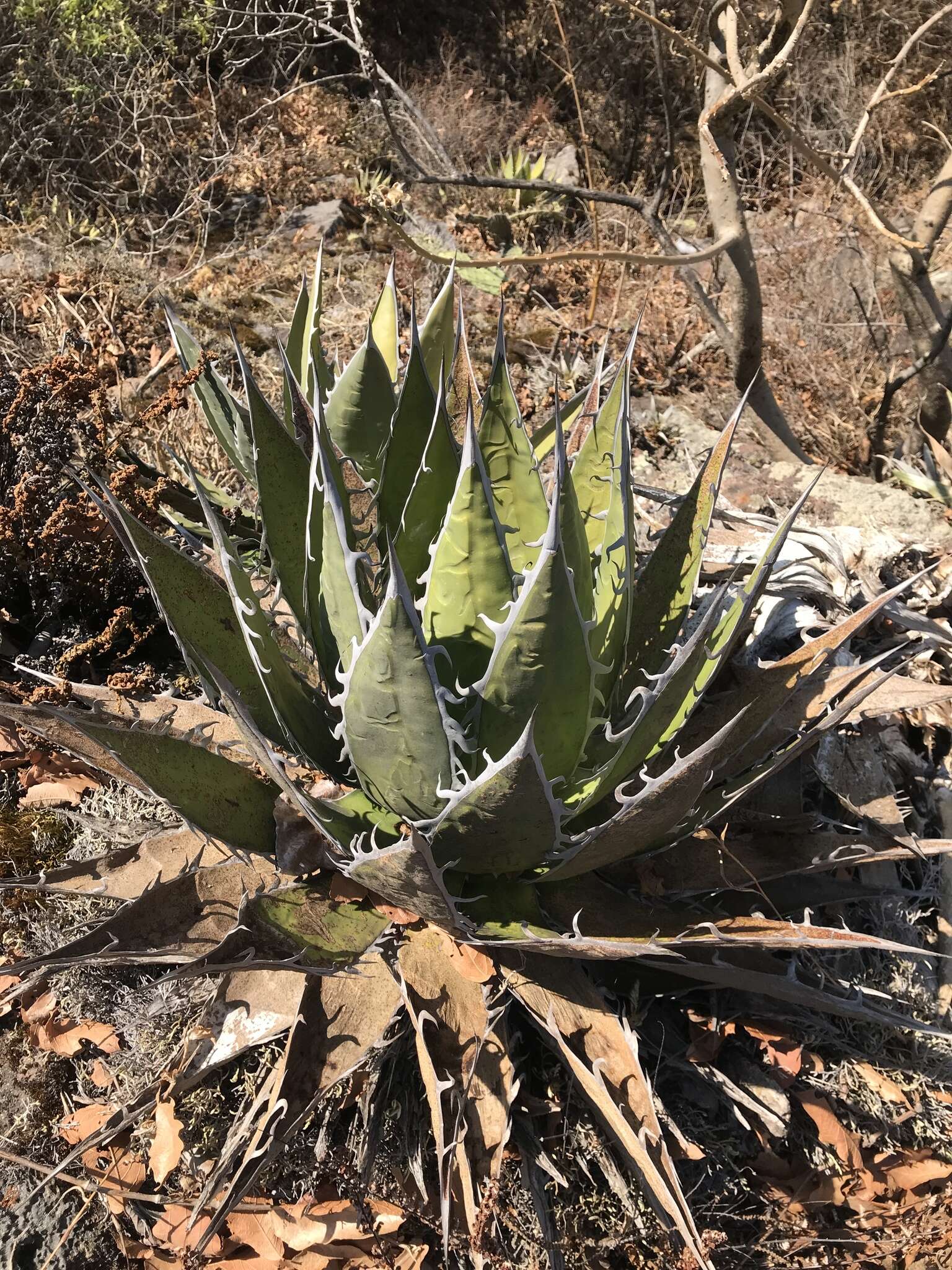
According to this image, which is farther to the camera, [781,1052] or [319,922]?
[781,1052]

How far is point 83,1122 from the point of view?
1657mm

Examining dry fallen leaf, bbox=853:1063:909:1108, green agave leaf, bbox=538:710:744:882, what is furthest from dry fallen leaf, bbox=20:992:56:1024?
dry fallen leaf, bbox=853:1063:909:1108

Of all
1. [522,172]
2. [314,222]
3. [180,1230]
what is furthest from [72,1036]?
[522,172]

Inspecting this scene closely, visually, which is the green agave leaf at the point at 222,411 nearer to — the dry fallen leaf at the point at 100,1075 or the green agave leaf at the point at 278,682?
the green agave leaf at the point at 278,682

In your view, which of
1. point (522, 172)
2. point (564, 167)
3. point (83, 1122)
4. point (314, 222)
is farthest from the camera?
point (564, 167)

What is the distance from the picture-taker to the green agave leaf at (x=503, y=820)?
1062 millimetres

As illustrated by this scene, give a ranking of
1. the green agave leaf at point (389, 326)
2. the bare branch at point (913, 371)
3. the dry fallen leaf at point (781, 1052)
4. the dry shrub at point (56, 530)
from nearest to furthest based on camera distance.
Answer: the dry fallen leaf at point (781, 1052) < the green agave leaf at point (389, 326) < the dry shrub at point (56, 530) < the bare branch at point (913, 371)

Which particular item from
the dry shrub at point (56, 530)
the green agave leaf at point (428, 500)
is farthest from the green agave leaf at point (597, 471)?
the dry shrub at point (56, 530)

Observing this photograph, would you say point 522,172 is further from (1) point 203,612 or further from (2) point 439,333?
(1) point 203,612

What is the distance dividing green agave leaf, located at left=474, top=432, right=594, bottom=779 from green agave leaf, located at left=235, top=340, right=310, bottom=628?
0.44 meters

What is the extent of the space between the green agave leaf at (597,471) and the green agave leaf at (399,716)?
0.55 meters

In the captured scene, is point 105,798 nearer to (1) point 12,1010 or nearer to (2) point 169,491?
(1) point 12,1010

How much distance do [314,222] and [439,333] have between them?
327cm

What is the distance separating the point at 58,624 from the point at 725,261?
2.34 meters
